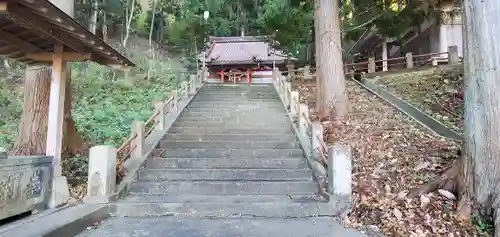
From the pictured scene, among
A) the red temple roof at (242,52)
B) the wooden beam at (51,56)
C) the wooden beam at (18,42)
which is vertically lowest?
the wooden beam at (51,56)

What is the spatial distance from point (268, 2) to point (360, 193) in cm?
2128

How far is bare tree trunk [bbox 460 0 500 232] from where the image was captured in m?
4.20

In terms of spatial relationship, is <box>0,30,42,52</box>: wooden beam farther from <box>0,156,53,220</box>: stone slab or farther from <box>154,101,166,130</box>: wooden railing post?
<box>154,101,166,130</box>: wooden railing post

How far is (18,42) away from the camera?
511 centimetres

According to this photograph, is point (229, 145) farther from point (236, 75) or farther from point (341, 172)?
point (236, 75)

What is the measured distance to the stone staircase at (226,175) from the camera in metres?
5.50

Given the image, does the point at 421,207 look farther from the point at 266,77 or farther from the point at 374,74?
the point at 266,77

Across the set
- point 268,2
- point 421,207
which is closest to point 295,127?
point 421,207

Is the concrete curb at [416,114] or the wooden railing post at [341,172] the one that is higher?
the concrete curb at [416,114]

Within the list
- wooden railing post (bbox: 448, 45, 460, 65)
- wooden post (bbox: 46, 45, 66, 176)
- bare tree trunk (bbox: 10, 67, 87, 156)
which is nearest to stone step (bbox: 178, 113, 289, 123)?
bare tree trunk (bbox: 10, 67, 87, 156)

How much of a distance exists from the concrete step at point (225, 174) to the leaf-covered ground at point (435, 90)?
4.32m

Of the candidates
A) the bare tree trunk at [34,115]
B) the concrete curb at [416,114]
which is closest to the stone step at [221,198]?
the bare tree trunk at [34,115]

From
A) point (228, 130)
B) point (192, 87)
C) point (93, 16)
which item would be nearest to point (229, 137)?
point (228, 130)

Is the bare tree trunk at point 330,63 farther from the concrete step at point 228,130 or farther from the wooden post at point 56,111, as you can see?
the wooden post at point 56,111
